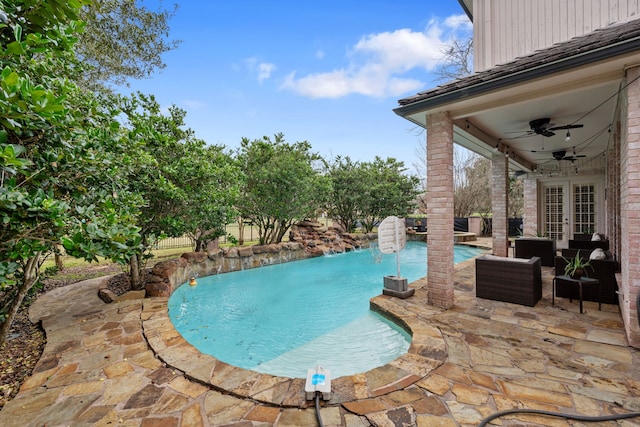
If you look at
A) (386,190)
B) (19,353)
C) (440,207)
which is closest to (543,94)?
(440,207)

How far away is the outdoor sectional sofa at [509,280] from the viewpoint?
15.4ft

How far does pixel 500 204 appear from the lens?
825 centimetres

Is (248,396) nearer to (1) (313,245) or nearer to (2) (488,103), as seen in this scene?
(2) (488,103)

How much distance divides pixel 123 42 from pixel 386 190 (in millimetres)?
12821

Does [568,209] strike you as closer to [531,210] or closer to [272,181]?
[531,210]

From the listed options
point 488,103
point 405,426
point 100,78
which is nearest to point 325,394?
point 405,426

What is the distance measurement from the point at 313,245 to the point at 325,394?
9901 mm

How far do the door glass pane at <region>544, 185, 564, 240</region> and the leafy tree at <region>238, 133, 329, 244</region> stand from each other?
905cm

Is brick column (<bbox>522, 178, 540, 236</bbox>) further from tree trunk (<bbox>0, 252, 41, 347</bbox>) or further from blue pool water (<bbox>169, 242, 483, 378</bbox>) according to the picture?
tree trunk (<bbox>0, 252, 41, 347</bbox>)

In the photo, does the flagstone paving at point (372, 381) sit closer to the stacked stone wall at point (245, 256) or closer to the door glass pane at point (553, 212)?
the stacked stone wall at point (245, 256)

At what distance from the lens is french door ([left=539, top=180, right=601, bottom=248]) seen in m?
9.88

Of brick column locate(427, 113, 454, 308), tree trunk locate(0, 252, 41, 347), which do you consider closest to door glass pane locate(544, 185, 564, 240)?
brick column locate(427, 113, 454, 308)

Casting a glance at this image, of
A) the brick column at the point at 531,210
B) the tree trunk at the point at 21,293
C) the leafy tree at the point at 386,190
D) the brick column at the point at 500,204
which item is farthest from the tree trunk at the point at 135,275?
the brick column at the point at 531,210

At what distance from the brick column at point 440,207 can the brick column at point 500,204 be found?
4.60 metres
